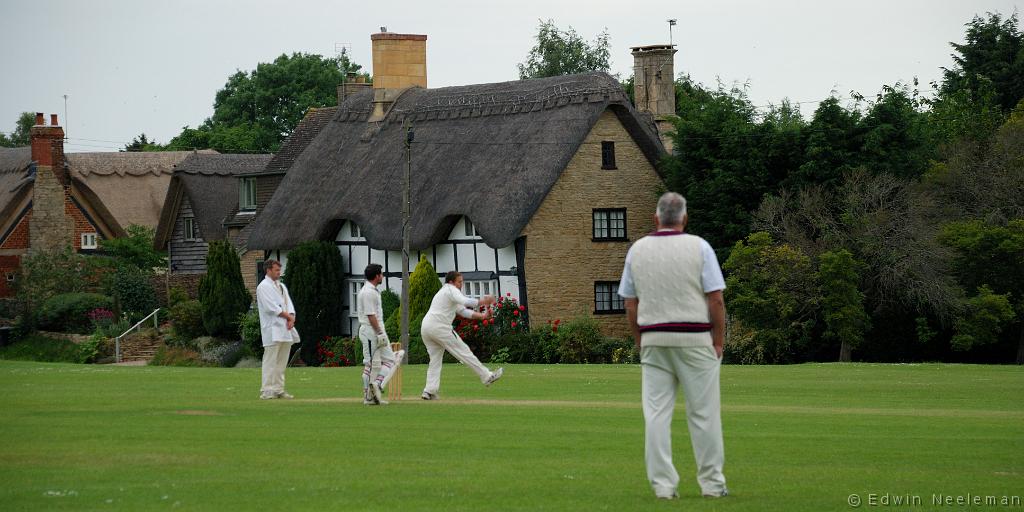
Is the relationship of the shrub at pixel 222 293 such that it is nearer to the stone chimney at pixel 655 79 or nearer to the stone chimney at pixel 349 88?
the stone chimney at pixel 349 88

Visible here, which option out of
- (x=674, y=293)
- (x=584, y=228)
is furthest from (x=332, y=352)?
(x=674, y=293)

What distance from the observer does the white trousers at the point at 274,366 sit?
19141 mm

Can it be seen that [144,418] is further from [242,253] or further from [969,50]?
[969,50]

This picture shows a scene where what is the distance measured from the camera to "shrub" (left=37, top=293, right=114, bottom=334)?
53.7 metres

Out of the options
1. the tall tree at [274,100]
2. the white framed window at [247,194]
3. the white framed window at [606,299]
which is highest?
the tall tree at [274,100]

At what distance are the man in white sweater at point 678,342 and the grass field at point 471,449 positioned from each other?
29cm

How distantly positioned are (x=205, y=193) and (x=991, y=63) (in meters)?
34.7

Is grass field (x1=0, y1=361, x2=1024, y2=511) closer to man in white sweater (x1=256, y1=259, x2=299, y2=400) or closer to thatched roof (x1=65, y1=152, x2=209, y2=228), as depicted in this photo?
man in white sweater (x1=256, y1=259, x2=299, y2=400)

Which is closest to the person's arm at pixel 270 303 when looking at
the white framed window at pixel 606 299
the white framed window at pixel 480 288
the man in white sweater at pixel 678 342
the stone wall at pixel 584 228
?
the man in white sweater at pixel 678 342

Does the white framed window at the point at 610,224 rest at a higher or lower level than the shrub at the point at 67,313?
higher

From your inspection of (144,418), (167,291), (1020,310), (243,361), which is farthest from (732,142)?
(144,418)

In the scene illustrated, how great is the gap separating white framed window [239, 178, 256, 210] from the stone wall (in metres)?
18.0

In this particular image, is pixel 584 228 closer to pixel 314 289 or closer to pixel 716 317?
pixel 314 289

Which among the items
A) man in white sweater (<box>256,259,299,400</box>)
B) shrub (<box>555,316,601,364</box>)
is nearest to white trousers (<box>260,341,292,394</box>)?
man in white sweater (<box>256,259,299,400</box>)
